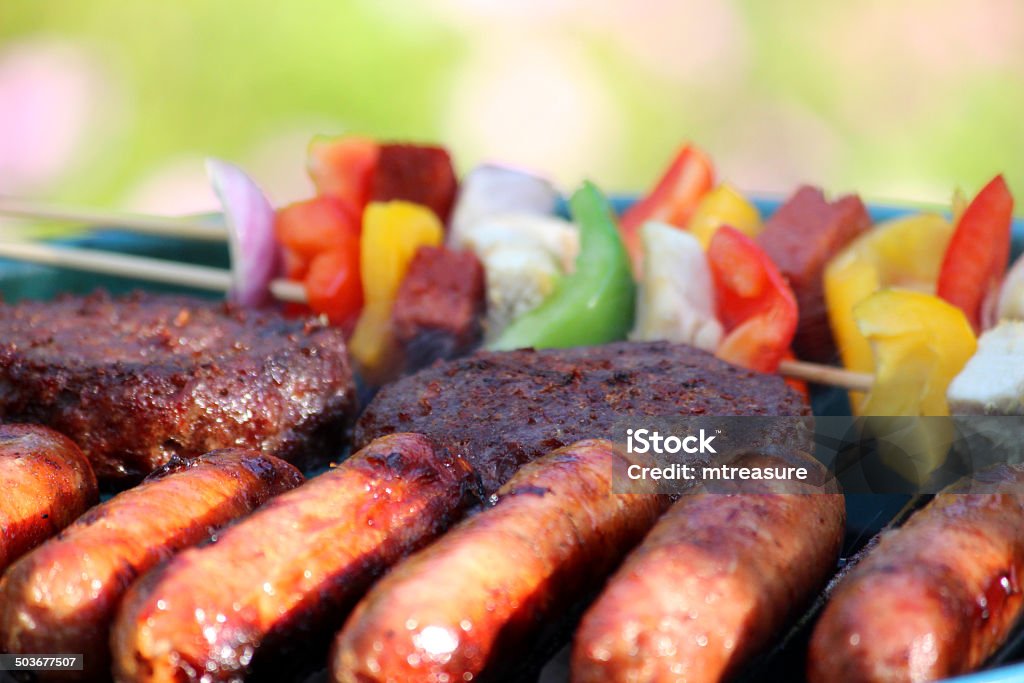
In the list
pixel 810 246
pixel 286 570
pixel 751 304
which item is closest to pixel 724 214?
pixel 810 246

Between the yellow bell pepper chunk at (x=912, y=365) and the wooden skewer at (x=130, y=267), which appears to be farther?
the wooden skewer at (x=130, y=267)

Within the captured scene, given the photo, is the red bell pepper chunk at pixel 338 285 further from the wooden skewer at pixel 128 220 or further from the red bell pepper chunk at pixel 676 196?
the red bell pepper chunk at pixel 676 196

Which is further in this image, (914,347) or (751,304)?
(751,304)

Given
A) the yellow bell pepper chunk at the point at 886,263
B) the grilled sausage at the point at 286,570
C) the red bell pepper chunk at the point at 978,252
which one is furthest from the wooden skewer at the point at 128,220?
the red bell pepper chunk at the point at 978,252

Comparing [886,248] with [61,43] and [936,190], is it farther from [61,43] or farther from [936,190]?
[61,43]

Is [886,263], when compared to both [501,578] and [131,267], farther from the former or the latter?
[131,267]

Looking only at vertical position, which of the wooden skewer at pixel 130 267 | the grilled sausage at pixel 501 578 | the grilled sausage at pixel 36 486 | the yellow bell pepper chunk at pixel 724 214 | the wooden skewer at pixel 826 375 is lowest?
the wooden skewer at pixel 130 267
